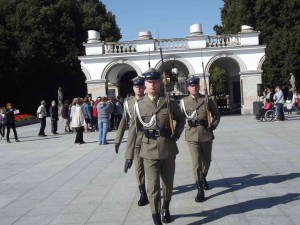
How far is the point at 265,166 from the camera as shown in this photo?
961 cm

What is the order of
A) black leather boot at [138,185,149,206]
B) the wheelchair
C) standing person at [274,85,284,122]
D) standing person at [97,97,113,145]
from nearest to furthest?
1. black leather boot at [138,185,149,206]
2. standing person at [97,97,113,145]
3. standing person at [274,85,284,122]
4. the wheelchair

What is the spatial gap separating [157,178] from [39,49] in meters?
39.9

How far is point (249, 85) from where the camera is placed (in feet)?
90.8

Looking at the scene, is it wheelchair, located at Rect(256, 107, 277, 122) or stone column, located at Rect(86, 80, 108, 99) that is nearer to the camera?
wheelchair, located at Rect(256, 107, 277, 122)

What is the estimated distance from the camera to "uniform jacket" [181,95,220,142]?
7127 mm

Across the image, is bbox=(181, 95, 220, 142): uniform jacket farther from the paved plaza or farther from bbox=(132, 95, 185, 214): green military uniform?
bbox=(132, 95, 185, 214): green military uniform

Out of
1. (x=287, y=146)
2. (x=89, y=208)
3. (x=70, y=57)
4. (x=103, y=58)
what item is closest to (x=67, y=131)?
(x=103, y=58)

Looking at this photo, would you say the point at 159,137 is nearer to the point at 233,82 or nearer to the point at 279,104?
the point at 279,104

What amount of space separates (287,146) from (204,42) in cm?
1615

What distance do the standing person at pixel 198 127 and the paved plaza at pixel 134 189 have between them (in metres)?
0.64

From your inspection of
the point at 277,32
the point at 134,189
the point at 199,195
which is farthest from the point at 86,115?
the point at 277,32

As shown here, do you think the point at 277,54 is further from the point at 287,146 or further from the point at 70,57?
the point at 287,146

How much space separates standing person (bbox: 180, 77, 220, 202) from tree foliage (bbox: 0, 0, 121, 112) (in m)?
34.7

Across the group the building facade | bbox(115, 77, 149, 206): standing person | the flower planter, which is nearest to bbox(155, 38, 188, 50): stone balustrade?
the building facade
